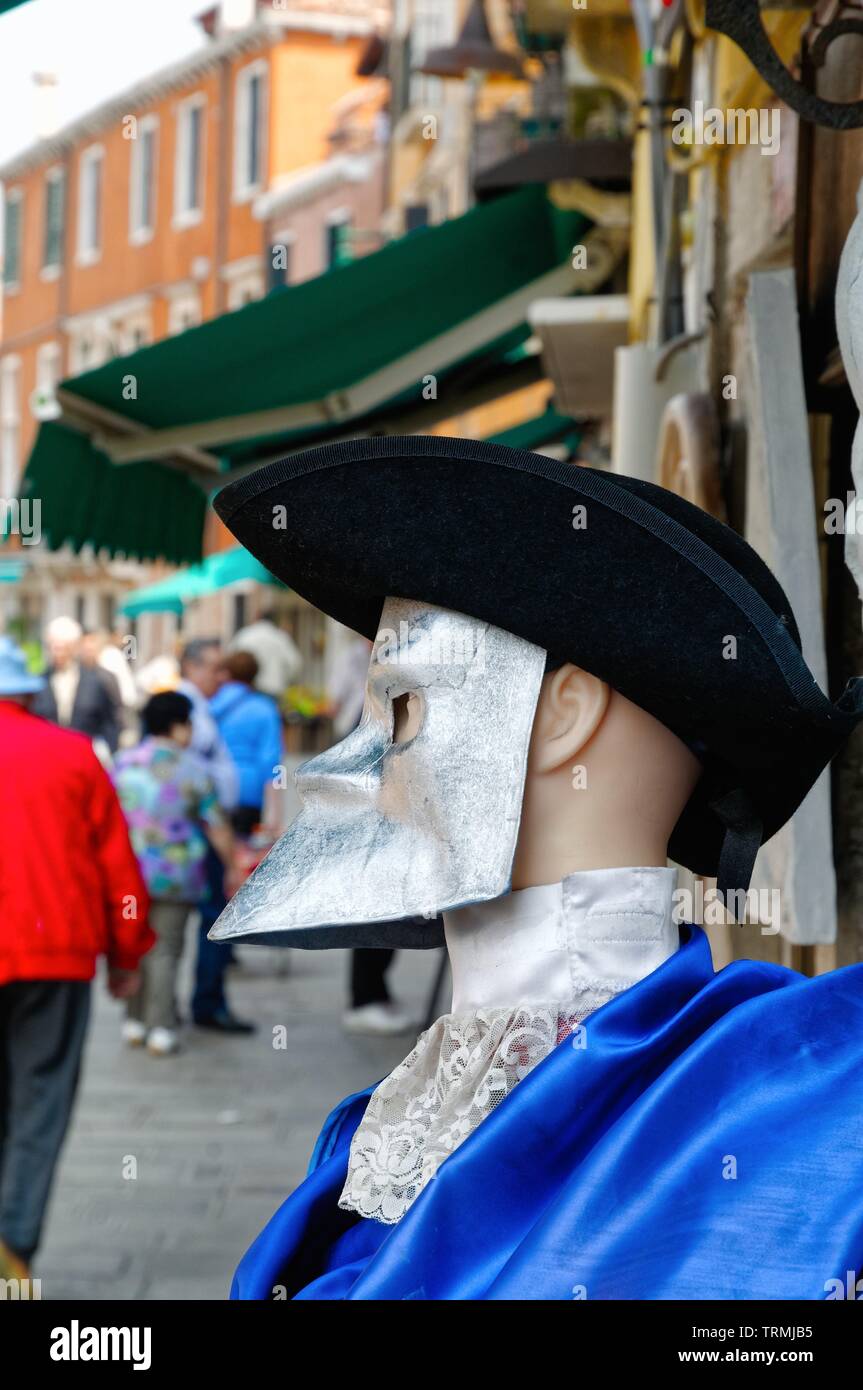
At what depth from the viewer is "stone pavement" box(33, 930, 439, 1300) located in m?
4.84

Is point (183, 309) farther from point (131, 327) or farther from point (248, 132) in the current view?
point (248, 132)

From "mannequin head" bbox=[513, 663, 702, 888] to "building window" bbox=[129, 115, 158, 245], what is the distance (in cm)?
3281

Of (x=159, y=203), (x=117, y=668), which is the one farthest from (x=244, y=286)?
(x=117, y=668)

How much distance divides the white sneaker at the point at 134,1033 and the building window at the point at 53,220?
30.1 m

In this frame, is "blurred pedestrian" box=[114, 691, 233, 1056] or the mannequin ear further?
"blurred pedestrian" box=[114, 691, 233, 1056]

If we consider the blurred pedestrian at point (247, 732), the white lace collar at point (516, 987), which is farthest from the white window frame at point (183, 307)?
the white lace collar at point (516, 987)

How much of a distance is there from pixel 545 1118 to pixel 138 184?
110 feet

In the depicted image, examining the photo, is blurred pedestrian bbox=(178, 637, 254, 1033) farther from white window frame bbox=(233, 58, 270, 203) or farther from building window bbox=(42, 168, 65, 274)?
building window bbox=(42, 168, 65, 274)

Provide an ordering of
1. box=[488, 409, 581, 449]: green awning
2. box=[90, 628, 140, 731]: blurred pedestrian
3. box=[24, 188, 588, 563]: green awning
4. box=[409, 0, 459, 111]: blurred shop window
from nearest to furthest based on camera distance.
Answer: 1. box=[24, 188, 588, 563]: green awning
2. box=[488, 409, 581, 449]: green awning
3. box=[90, 628, 140, 731]: blurred pedestrian
4. box=[409, 0, 459, 111]: blurred shop window

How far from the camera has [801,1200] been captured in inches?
54.5

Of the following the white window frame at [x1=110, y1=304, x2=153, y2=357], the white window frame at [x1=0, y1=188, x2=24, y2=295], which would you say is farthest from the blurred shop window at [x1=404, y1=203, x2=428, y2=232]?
the white window frame at [x1=0, y1=188, x2=24, y2=295]
